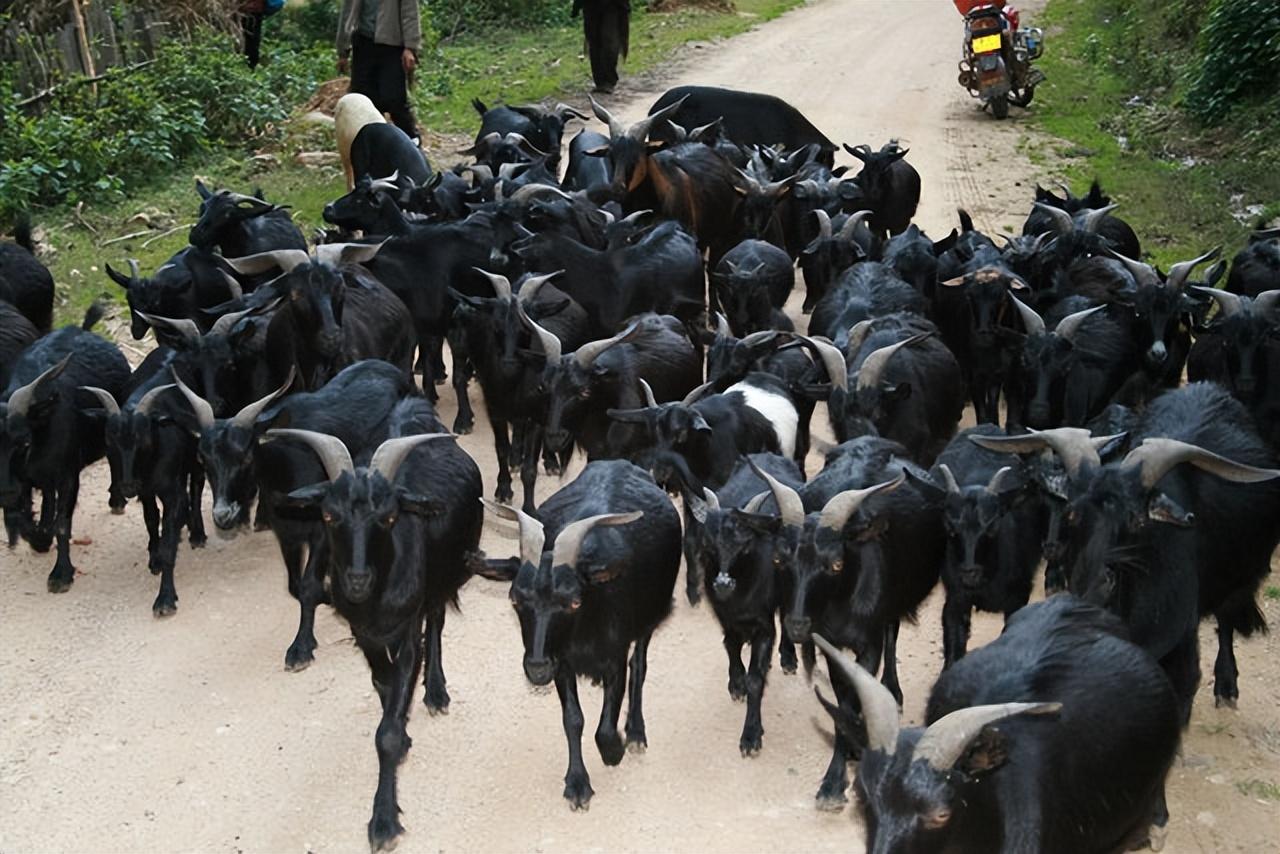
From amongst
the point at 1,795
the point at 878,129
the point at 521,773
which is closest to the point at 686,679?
the point at 521,773

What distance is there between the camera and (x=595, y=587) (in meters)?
6.65

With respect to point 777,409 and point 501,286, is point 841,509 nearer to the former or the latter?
point 777,409

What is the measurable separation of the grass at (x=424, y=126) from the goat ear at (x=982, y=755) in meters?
10.0

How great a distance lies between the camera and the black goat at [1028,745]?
459 centimetres

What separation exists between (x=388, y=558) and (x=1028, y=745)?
3119mm

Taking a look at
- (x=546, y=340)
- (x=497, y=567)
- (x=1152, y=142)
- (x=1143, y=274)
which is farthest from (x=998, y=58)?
(x=497, y=567)

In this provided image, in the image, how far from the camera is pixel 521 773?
273 inches

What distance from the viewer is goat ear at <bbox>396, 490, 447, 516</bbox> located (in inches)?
262

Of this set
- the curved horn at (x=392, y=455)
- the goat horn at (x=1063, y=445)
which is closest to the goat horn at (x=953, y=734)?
the goat horn at (x=1063, y=445)

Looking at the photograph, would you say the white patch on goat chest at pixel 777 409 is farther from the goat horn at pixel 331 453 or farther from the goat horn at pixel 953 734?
the goat horn at pixel 953 734

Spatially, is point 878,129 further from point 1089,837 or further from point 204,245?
point 1089,837

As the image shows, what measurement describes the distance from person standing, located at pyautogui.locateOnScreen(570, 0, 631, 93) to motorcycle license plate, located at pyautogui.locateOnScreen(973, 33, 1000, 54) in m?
5.28

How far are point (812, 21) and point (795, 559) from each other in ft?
81.7

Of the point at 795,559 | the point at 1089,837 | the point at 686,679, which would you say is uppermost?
the point at 795,559
